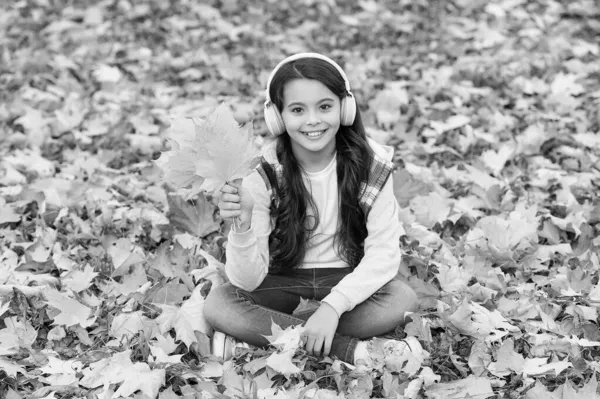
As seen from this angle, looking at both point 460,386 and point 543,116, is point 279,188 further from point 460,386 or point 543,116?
point 543,116

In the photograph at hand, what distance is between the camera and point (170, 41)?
515 cm

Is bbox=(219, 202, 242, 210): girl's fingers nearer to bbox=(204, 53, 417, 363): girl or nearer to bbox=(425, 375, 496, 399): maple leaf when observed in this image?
bbox=(204, 53, 417, 363): girl

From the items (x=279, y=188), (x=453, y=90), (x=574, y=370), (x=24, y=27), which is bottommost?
(x=24, y=27)

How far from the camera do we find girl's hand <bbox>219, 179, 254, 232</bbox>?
2.08m

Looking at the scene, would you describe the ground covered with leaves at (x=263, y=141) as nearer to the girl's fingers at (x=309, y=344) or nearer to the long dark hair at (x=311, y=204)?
the girl's fingers at (x=309, y=344)

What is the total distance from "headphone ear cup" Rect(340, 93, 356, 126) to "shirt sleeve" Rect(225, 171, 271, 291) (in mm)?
313

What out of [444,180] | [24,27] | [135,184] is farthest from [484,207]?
[24,27]

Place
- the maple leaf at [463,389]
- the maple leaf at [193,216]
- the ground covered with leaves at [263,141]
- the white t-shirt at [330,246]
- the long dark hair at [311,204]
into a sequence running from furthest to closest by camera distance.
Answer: the maple leaf at [193,216] < the long dark hair at [311,204] < the white t-shirt at [330,246] < the ground covered with leaves at [263,141] < the maple leaf at [463,389]

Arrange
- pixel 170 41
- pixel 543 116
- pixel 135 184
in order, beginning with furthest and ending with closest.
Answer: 1. pixel 170 41
2. pixel 543 116
3. pixel 135 184

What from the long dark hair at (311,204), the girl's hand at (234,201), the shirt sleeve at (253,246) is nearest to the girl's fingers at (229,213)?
the girl's hand at (234,201)

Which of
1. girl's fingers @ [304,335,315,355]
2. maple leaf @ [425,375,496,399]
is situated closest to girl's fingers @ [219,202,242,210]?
girl's fingers @ [304,335,315,355]

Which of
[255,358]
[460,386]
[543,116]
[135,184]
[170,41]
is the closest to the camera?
[460,386]

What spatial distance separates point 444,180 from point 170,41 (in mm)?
2551

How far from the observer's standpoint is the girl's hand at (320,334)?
2.21 meters
